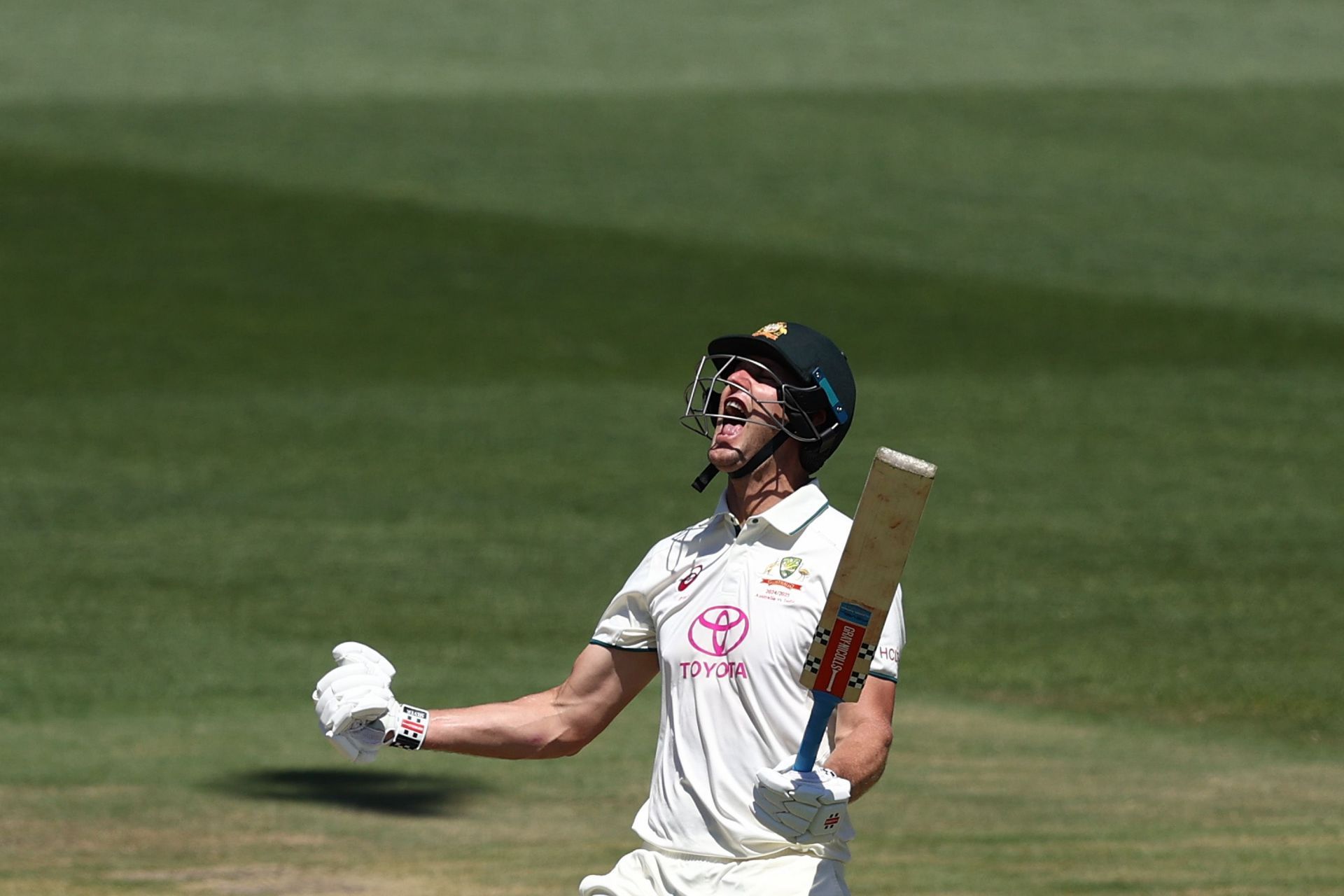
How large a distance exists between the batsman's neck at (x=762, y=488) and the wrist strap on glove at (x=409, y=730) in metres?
1.09

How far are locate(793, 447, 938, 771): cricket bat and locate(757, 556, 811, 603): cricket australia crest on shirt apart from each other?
366 millimetres

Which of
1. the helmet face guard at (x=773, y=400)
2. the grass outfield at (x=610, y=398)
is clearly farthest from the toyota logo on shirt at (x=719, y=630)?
Result: the grass outfield at (x=610, y=398)

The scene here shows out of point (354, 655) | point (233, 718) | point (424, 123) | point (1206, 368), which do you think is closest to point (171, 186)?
point (424, 123)

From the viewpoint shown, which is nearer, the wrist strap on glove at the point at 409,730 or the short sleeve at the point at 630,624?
the wrist strap on glove at the point at 409,730

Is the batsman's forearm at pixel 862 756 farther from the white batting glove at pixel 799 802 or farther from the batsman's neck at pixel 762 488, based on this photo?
the batsman's neck at pixel 762 488

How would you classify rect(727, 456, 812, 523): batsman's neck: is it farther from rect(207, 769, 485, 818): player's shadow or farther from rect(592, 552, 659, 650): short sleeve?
rect(207, 769, 485, 818): player's shadow

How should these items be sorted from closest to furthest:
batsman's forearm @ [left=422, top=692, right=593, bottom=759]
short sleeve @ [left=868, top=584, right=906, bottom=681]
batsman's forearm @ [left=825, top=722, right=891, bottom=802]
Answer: batsman's forearm @ [left=825, top=722, right=891, bottom=802], short sleeve @ [left=868, top=584, right=906, bottom=681], batsman's forearm @ [left=422, top=692, right=593, bottom=759]

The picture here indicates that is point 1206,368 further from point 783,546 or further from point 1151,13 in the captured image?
point 1151,13

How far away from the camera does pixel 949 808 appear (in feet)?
40.0

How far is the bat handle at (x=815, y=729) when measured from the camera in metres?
5.85

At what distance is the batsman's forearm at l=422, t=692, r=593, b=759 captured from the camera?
6836mm

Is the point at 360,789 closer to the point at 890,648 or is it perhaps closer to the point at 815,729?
the point at 890,648

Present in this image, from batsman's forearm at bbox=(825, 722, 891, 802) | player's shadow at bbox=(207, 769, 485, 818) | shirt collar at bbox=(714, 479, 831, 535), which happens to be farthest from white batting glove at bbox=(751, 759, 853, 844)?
player's shadow at bbox=(207, 769, 485, 818)

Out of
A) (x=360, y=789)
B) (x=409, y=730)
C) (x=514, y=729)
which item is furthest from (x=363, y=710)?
(x=360, y=789)
